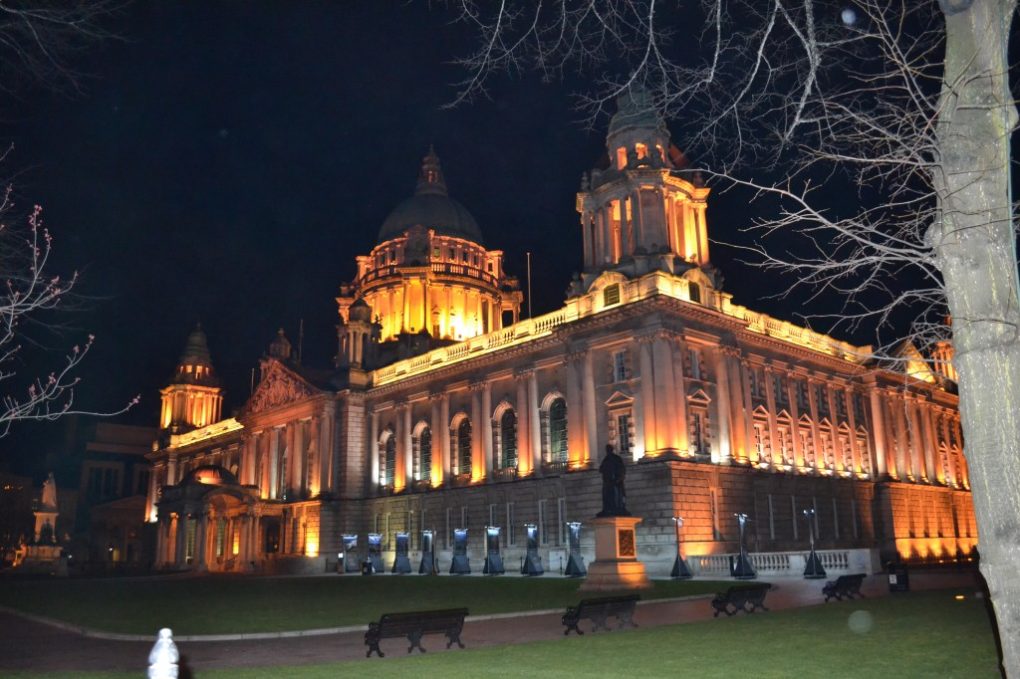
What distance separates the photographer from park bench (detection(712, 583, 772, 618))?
21.1 metres

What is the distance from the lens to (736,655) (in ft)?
45.9

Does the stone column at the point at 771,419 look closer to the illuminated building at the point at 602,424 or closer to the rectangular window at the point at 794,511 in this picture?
the illuminated building at the point at 602,424

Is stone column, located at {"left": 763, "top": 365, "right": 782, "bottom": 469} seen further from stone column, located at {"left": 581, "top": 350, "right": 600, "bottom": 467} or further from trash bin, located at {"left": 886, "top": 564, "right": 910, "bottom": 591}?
trash bin, located at {"left": 886, "top": 564, "right": 910, "bottom": 591}

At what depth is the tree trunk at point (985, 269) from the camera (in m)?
6.94

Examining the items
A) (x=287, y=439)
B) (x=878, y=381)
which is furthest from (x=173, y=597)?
(x=878, y=381)

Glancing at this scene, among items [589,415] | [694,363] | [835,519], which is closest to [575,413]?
[589,415]

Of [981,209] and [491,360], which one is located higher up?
[491,360]

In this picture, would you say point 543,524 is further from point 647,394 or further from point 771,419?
point 771,419

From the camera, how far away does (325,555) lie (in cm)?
6438

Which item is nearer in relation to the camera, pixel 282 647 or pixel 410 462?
pixel 282 647

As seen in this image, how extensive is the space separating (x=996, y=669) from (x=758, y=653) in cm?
357

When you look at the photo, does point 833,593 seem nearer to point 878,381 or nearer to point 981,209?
point 981,209

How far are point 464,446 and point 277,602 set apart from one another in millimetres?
30600

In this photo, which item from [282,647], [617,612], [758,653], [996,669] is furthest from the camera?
[617,612]
